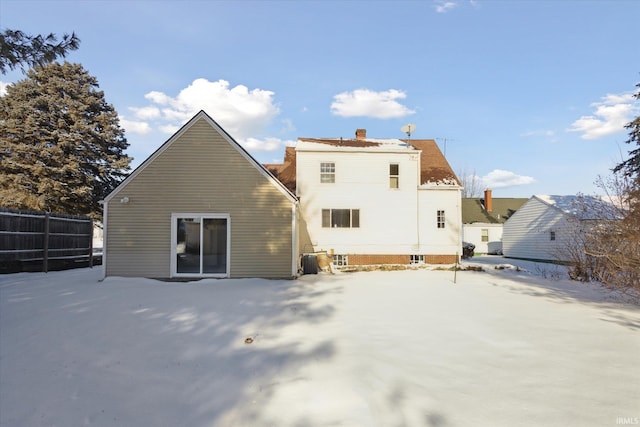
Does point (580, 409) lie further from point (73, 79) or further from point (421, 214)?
point (73, 79)

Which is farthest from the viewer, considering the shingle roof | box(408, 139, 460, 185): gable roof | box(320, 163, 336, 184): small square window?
box(408, 139, 460, 185): gable roof

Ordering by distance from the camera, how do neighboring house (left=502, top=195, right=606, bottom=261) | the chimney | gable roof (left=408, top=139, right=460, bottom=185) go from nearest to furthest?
gable roof (left=408, top=139, right=460, bottom=185)
neighboring house (left=502, top=195, right=606, bottom=261)
the chimney

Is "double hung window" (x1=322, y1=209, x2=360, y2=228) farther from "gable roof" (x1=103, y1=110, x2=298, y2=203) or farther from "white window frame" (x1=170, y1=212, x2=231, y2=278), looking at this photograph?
"white window frame" (x1=170, y1=212, x2=231, y2=278)

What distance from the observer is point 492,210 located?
35.8m

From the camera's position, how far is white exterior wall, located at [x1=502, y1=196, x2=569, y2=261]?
23.1m

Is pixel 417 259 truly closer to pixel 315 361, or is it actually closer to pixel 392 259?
pixel 392 259

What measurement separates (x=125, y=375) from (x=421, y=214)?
16041mm

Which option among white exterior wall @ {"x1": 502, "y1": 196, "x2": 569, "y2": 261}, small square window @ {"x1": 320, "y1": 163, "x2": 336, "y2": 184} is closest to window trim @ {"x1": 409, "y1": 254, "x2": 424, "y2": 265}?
small square window @ {"x1": 320, "y1": 163, "x2": 336, "y2": 184}

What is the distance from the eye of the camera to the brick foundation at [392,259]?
18.4 meters

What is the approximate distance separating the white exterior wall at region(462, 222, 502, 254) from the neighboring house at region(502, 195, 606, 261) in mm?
4033

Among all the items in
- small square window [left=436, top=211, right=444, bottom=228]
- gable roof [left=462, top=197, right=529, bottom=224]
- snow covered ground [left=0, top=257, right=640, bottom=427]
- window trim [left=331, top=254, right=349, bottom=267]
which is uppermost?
gable roof [left=462, top=197, right=529, bottom=224]

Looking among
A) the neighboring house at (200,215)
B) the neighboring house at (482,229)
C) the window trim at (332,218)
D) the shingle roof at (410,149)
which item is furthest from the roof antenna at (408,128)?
the neighboring house at (482,229)

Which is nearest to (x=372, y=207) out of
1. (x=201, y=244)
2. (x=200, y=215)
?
(x=200, y=215)

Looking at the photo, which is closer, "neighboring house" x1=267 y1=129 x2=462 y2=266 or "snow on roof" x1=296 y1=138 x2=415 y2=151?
"neighboring house" x1=267 y1=129 x2=462 y2=266
